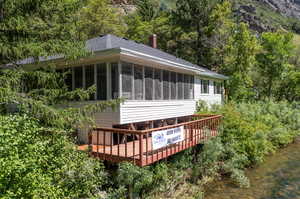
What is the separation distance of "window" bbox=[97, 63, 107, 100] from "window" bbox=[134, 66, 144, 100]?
1.12 meters

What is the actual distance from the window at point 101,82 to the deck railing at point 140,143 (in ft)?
4.33

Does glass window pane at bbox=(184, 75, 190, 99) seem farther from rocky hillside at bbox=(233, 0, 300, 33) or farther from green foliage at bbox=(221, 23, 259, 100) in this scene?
rocky hillside at bbox=(233, 0, 300, 33)

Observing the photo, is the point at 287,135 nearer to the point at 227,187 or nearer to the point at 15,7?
the point at 227,187

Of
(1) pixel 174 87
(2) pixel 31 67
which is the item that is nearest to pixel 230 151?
(1) pixel 174 87

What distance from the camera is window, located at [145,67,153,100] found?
9.43m

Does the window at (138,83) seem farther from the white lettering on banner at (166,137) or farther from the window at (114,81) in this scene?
the white lettering on banner at (166,137)

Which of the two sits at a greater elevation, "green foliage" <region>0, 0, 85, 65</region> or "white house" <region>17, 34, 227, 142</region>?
"green foliage" <region>0, 0, 85, 65</region>

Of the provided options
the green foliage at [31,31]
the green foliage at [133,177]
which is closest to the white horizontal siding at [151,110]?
the green foliage at [133,177]

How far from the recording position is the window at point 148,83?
30.9 ft

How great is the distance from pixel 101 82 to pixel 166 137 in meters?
3.16

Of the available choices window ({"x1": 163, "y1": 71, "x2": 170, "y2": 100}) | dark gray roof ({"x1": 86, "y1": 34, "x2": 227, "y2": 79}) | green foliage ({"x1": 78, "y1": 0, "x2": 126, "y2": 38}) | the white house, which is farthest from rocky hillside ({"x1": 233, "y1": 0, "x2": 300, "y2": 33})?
the white house

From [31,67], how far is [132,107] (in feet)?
16.5

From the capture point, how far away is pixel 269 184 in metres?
9.39

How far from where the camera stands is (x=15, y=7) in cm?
698
